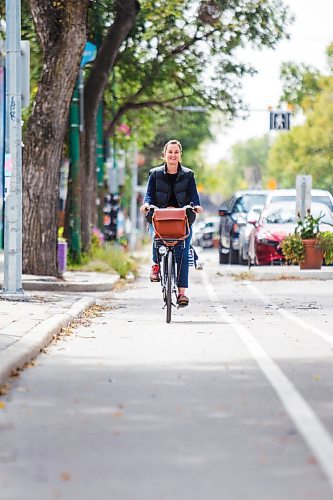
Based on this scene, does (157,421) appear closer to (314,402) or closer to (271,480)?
(314,402)

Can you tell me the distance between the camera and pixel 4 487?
6.42 m

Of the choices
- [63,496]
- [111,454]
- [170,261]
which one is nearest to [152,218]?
[170,261]

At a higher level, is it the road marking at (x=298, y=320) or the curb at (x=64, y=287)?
the road marking at (x=298, y=320)

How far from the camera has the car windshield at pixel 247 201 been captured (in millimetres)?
37156

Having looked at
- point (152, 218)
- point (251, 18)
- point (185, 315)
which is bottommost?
point (185, 315)

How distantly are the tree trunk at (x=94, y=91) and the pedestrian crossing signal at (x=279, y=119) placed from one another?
15.4 meters

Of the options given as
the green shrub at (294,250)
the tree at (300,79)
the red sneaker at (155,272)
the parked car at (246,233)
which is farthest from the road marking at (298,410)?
the tree at (300,79)

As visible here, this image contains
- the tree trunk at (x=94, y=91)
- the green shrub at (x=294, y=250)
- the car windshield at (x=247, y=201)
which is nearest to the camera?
the green shrub at (x=294, y=250)

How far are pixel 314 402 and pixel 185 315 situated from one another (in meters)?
7.83

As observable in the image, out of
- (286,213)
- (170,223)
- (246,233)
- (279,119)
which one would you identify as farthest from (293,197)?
(170,223)

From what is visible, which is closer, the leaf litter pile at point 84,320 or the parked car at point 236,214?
the leaf litter pile at point 84,320

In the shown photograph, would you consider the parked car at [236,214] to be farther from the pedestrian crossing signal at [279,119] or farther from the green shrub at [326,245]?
the pedestrian crossing signal at [279,119]

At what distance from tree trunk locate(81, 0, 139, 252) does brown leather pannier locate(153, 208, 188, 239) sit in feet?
54.1

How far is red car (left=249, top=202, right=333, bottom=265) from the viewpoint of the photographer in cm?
3086
